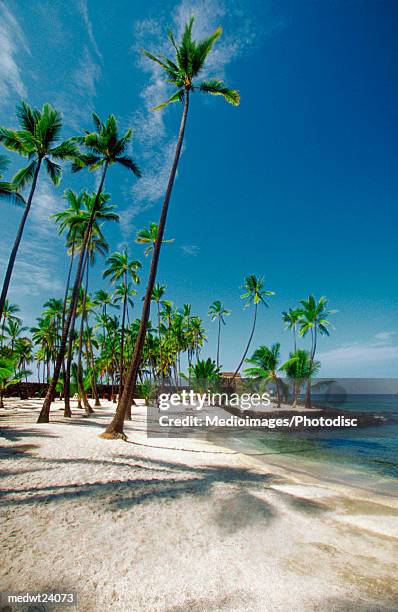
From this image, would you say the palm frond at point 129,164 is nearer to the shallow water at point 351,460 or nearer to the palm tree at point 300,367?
the shallow water at point 351,460

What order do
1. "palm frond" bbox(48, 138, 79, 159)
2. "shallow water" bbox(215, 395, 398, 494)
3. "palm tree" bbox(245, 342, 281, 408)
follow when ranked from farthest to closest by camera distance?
"palm tree" bbox(245, 342, 281, 408), "palm frond" bbox(48, 138, 79, 159), "shallow water" bbox(215, 395, 398, 494)

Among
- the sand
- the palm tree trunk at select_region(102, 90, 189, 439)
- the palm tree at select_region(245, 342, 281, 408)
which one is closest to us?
the sand

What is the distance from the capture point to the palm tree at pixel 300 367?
113 feet

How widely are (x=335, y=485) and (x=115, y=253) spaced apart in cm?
2352

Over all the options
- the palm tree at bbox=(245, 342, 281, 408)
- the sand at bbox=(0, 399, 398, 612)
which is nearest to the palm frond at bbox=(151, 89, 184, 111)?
the sand at bbox=(0, 399, 398, 612)

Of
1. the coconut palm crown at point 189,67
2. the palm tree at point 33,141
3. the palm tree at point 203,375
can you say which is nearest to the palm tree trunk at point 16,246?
the palm tree at point 33,141

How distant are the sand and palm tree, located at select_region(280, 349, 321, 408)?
28.2m

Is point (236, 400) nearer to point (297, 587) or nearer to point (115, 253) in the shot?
point (115, 253)

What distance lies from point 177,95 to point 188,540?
15513 mm

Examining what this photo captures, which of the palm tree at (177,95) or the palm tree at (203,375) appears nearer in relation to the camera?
the palm tree at (177,95)

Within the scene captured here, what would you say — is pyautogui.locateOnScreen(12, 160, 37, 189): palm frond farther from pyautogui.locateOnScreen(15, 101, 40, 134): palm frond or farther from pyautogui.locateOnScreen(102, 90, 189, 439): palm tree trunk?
pyautogui.locateOnScreen(102, 90, 189, 439): palm tree trunk

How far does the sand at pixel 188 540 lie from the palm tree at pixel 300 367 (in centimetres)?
2822

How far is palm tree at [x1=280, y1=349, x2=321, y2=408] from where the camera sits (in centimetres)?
3431

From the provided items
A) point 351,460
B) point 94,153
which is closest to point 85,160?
point 94,153
